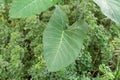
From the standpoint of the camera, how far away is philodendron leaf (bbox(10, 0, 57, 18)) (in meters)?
1.61

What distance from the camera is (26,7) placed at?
1646 millimetres

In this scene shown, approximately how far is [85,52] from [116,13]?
459mm

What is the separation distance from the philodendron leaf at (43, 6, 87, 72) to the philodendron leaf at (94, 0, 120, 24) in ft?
0.87

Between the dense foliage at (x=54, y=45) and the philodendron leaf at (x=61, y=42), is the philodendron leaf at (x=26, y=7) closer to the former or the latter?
the dense foliage at (x=54, y=45)

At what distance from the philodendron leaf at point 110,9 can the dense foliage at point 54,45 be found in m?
0.01

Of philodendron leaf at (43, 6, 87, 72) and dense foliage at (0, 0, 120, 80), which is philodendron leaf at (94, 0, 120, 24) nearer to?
dense foliage at (0, 0, 120, 80)

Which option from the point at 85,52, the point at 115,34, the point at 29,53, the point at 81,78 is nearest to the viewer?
the point at 81,78

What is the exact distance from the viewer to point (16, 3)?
1.64 m

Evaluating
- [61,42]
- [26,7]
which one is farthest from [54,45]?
[26,7]

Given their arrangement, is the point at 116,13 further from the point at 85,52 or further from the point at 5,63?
the point at 5,63

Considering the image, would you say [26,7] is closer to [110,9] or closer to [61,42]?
[61,42]

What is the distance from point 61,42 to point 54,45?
0.18ft

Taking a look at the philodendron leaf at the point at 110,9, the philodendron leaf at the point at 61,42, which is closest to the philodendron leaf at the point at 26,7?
the philodendron leaf at the point at 61,42

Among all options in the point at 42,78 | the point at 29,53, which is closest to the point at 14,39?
the point at 29,53
